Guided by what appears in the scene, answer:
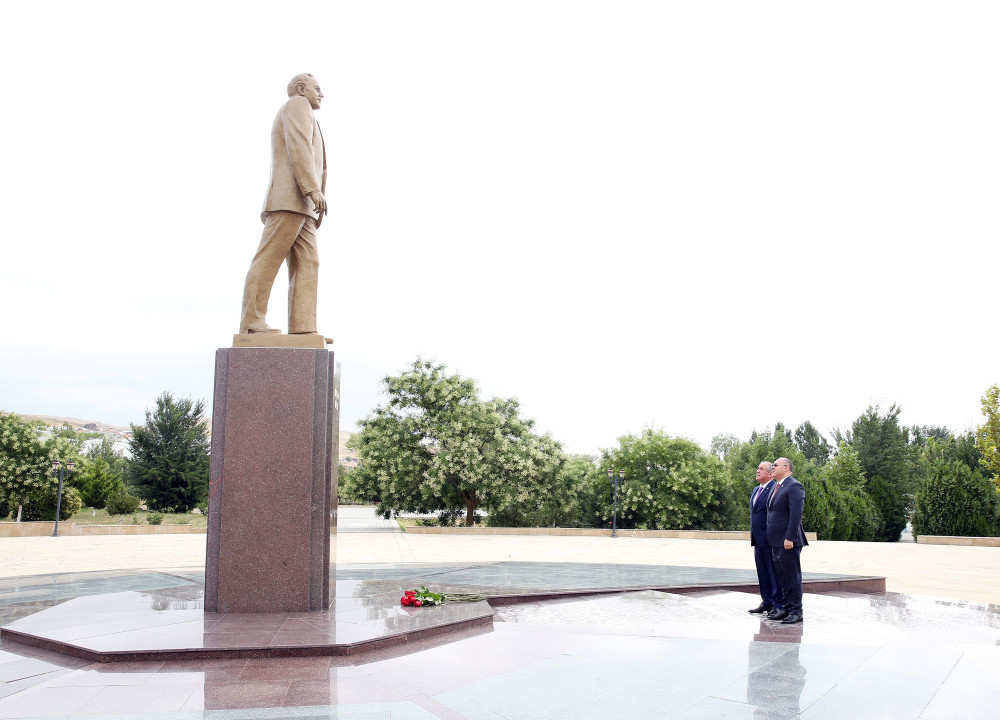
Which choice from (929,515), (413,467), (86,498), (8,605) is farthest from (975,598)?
(86,498)

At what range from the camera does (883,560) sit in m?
15.3

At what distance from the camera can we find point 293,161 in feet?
20.9

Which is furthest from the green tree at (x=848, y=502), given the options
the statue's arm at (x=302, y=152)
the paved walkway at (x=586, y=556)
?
the statue's arm at (x=302, y=152)

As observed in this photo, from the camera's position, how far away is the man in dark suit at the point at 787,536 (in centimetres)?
614

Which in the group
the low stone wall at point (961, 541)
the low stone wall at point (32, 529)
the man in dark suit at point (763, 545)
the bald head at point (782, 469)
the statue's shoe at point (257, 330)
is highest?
the statue's shoe at point (257, 330)

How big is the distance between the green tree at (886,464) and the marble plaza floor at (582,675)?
28954 mm

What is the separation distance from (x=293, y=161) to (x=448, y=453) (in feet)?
60.4

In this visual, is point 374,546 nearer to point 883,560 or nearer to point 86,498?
point 883,560

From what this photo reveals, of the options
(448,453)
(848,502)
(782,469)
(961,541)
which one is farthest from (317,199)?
(848,502)

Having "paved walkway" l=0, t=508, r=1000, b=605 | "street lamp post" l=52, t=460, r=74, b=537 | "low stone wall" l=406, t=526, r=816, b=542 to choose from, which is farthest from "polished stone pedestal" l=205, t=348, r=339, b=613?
"street lamp post" l=52, t=460, r=74, b=537

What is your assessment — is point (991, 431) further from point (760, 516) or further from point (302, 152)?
point (302, 152)

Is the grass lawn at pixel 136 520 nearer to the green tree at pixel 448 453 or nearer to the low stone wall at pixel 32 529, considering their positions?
the low stone wall at pixel 32 529

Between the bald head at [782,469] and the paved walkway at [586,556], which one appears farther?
the paved walkway at [586,556]

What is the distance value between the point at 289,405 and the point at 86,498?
37220mm
